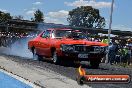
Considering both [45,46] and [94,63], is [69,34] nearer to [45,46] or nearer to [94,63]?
[45,46]

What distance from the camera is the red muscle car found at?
13.0 metres

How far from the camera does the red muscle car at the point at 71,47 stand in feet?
42.8

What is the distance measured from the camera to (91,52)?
13.1 metres

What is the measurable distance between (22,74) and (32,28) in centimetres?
5614

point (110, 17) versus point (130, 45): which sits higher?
point (110, 17)

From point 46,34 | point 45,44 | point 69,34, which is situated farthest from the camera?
point 46,34

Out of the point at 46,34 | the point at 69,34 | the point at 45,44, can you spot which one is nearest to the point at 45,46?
the point at 45,44

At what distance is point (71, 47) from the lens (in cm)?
1302

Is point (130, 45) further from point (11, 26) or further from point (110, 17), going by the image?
point (11, 26)

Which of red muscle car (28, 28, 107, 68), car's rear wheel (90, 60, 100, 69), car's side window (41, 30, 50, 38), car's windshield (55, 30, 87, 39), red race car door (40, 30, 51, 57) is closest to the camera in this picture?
red muscle car (28, 28, 107, 68)

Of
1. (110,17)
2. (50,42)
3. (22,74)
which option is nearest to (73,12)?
(110,17)

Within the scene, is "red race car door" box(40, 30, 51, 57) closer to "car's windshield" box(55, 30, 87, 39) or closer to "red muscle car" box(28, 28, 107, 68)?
"red muscle car" box(28, 28, 107, 68)

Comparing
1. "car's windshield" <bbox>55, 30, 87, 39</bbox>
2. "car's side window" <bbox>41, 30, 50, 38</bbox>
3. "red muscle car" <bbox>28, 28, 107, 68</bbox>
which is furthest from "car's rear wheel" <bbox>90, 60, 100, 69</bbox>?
"car's side window" <bbox>41, 30, 50, 38</bbox>

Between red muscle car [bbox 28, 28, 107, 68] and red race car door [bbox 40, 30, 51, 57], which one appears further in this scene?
red race car door [bbox 40, 30, 51, 57]
